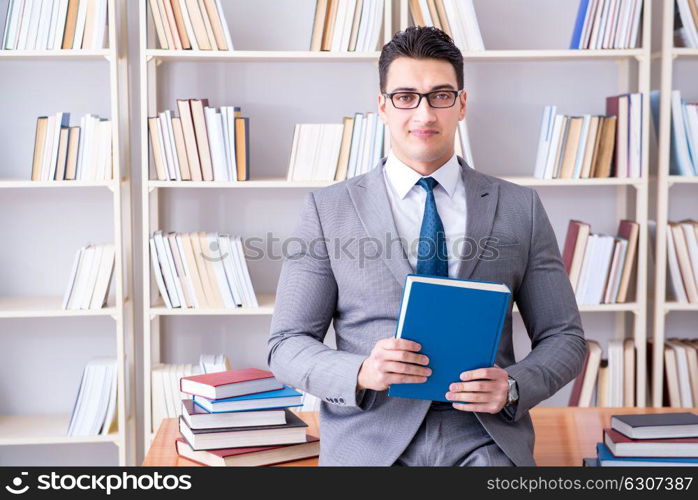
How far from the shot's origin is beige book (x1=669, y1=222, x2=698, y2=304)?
296 centimetres

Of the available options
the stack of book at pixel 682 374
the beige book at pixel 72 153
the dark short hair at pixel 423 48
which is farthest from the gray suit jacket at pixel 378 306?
the stack of book at pixel 682 374

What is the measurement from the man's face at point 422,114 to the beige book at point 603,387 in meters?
1.64

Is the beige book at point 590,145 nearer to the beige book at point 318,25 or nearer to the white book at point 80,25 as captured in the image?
the beige book at point 318,25

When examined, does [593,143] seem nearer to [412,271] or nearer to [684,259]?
[684,259]

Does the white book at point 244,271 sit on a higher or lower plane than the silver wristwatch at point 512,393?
higher

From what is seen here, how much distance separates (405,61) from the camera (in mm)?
1721

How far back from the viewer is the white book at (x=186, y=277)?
288 cm

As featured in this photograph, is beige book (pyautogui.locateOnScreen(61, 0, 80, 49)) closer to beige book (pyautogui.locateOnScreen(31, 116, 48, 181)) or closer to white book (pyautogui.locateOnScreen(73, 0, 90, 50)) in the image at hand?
white book (pyautogui.locateOnScreen(73, 0, 90, 50))

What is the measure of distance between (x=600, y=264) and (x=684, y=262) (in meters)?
0.31

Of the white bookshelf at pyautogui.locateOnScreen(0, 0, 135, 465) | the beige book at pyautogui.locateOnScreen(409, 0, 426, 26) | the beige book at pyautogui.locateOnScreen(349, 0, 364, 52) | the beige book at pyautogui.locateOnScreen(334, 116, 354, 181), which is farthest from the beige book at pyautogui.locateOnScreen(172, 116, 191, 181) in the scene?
the beige book at pyautogui.locateOnScreen(409, 0, 426, 26)

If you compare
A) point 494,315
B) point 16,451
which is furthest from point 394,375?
point 16,451

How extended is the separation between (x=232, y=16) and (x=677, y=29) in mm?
1661

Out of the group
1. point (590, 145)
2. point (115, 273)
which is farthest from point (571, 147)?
point (115, 273)

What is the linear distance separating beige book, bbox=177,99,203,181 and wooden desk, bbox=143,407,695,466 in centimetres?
109
